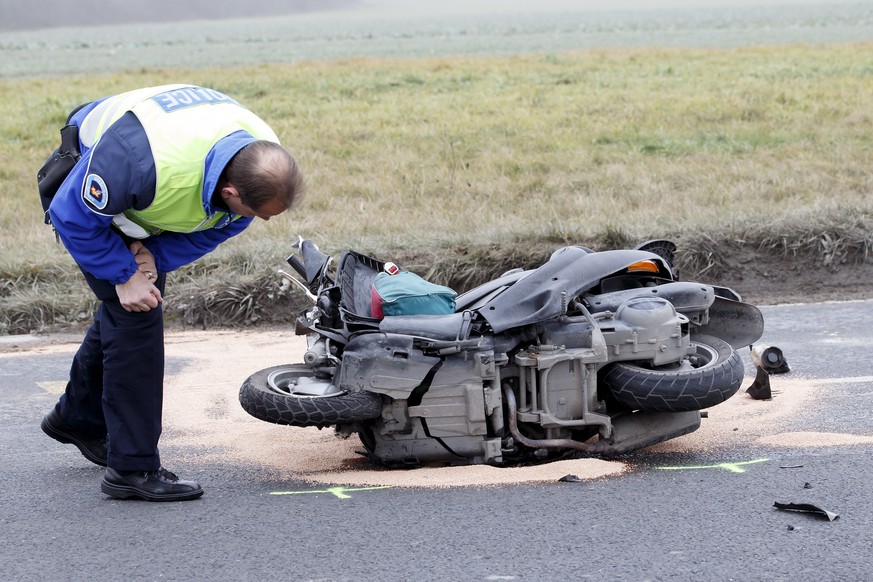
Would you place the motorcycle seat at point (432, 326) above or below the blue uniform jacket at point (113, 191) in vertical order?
below

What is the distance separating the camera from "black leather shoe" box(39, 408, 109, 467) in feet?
16.9

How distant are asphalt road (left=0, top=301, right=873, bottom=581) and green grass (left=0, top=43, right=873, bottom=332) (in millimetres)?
4185

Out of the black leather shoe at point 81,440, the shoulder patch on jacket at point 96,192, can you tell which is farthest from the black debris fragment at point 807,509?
the black leather shoe at point 81,440

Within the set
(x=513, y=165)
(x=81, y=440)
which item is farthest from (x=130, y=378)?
(x=513, y=165)

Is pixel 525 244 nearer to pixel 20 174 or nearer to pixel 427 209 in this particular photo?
pixel 427 209

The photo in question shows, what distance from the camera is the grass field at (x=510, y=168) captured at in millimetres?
9516

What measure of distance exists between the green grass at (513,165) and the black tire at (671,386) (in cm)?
436

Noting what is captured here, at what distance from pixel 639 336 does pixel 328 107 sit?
1624cm

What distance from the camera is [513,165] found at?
1478 cm

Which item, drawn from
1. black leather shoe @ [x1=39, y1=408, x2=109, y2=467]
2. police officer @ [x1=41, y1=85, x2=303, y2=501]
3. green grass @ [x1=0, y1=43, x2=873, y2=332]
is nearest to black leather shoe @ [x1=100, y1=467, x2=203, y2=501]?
police officer @ [x1=41, y1=85, x2=303, y2=501]

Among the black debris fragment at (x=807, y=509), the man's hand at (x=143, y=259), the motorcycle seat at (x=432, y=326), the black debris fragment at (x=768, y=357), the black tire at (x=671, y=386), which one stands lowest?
the black debris fragment at (x=768, y=357)

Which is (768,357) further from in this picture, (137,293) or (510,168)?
(510,168)

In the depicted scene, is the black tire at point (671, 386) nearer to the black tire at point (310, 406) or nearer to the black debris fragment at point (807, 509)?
the black debris fragment at point (807, 509)

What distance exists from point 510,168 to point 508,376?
32.5 feet
